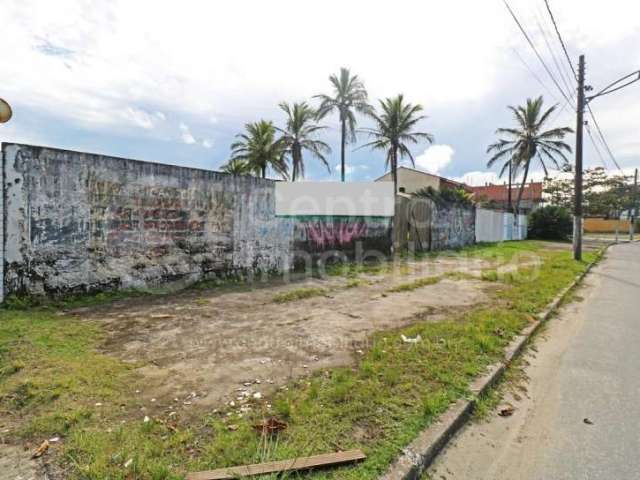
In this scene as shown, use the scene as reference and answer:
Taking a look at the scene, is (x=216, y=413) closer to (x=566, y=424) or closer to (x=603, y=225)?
(x=566, y=424)

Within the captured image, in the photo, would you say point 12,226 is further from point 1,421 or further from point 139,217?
point 1,421

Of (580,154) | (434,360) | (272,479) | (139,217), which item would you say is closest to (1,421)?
(272,479)

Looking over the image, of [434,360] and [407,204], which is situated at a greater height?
[407,204]

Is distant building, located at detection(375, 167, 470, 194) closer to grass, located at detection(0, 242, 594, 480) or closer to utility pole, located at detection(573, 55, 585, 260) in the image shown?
→ utility pole, located at detection(573, 55, 585, 260)

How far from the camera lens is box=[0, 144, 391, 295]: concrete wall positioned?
5027 millimetres

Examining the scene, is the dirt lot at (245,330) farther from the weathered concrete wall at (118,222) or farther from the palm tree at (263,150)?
the palm tree at (263,150)

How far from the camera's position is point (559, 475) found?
2154 mm

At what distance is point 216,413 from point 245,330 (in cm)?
189

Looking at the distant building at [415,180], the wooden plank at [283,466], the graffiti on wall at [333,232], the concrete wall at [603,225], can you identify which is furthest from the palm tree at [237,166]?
the concrete wall at [603,225]

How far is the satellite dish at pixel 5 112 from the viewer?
13.9ft

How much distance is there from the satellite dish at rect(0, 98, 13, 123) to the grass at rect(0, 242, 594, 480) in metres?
2.45

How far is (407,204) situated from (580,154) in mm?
6636

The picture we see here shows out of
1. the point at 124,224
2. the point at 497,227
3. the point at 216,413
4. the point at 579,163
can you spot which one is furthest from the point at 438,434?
the point at 497,227

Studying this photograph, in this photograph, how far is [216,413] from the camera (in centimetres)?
254
